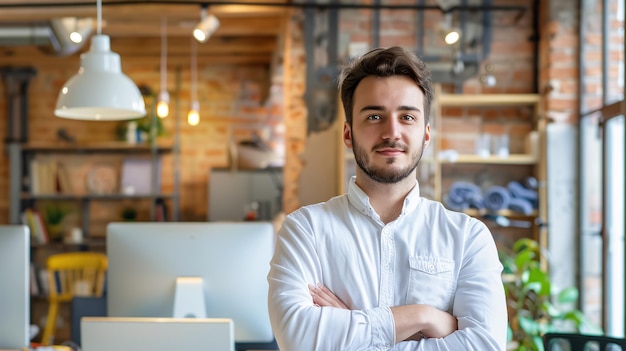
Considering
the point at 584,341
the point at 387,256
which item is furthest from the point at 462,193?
the point at 387,256

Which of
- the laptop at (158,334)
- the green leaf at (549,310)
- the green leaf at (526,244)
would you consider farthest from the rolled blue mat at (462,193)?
the laptop at (158,334)

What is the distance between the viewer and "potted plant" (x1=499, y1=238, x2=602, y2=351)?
422cm

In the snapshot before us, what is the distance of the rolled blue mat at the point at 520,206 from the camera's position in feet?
15.2

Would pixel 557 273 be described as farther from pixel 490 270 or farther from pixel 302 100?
pixel 490 270

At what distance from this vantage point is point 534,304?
4402mm

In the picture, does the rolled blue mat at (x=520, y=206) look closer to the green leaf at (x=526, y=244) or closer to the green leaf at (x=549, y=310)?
the green leaf at (x=526, y=244)

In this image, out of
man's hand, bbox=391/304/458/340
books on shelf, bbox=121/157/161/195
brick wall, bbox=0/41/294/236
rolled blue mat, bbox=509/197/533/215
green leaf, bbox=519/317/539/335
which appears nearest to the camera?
man's hand, bbox=391/304/458/340

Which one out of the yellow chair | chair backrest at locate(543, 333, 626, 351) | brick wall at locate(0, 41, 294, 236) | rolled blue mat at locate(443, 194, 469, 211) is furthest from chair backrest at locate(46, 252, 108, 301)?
chair backrest at locate(543, 333, 626, 351)

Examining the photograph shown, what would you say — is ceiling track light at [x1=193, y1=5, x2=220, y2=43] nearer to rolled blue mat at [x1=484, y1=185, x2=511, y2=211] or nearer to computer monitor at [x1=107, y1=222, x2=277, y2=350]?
rolled blue mat at [x1=484, y1=185, x2=511, y2=211]

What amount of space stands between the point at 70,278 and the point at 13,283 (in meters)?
4.52

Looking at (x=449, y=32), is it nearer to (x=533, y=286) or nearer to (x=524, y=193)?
(x=524, y=193)

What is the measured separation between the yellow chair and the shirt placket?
205 inches

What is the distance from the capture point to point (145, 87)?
707 centimetres

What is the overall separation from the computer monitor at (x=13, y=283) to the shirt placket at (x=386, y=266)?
4.35 ft
